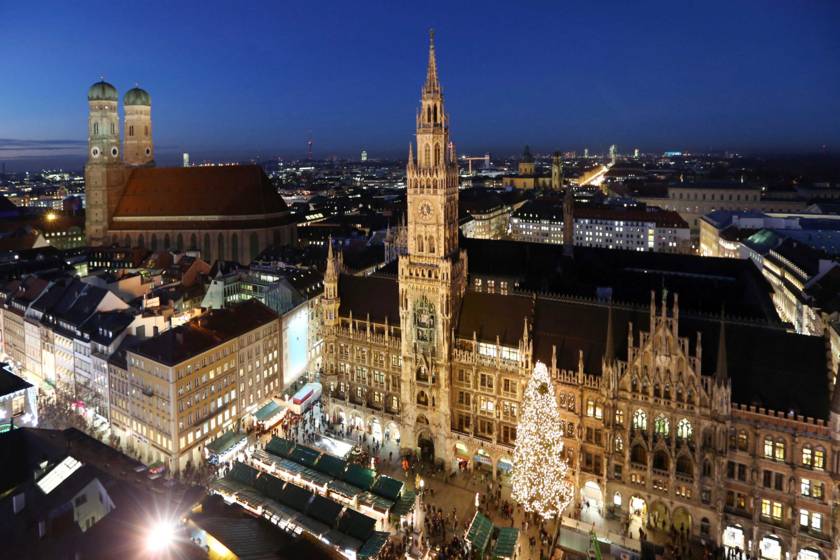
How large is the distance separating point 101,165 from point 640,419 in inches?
4889

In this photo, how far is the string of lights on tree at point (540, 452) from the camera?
46219 mm

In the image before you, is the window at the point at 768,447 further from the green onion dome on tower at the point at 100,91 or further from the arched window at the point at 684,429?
the green onion dome on tower at the point at 100,91

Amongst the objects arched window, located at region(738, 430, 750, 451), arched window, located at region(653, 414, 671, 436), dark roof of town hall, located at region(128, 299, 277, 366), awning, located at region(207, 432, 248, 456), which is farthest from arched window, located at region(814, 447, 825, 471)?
dark roof of town hall, located at region(128, 299, 277, 366)

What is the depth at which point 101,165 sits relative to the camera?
132 m

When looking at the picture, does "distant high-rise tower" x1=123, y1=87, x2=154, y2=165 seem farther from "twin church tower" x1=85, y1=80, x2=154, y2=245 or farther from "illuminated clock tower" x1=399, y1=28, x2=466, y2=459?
"illuminated clock tower" x1=399, y1=28, x2=466, y2=459

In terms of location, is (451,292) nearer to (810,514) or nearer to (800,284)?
(810,514)

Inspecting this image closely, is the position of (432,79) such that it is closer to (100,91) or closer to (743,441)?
(743,441)

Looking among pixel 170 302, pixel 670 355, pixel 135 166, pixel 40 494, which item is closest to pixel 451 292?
pixel 670 355

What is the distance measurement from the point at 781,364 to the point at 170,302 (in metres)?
70.2

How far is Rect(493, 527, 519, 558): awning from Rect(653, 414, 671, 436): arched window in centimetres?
1335

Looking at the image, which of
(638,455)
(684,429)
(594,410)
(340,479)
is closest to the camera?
(684,429)

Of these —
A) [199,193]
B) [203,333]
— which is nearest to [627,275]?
[203,333]

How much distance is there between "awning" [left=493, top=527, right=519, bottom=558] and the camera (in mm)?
43375

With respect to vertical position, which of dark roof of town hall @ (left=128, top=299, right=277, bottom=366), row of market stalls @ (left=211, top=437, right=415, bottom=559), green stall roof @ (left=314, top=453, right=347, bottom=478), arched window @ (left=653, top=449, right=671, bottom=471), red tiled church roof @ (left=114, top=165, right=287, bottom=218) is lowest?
row of market stalls @ (left=211, top=437, right=415, bottom=559)
